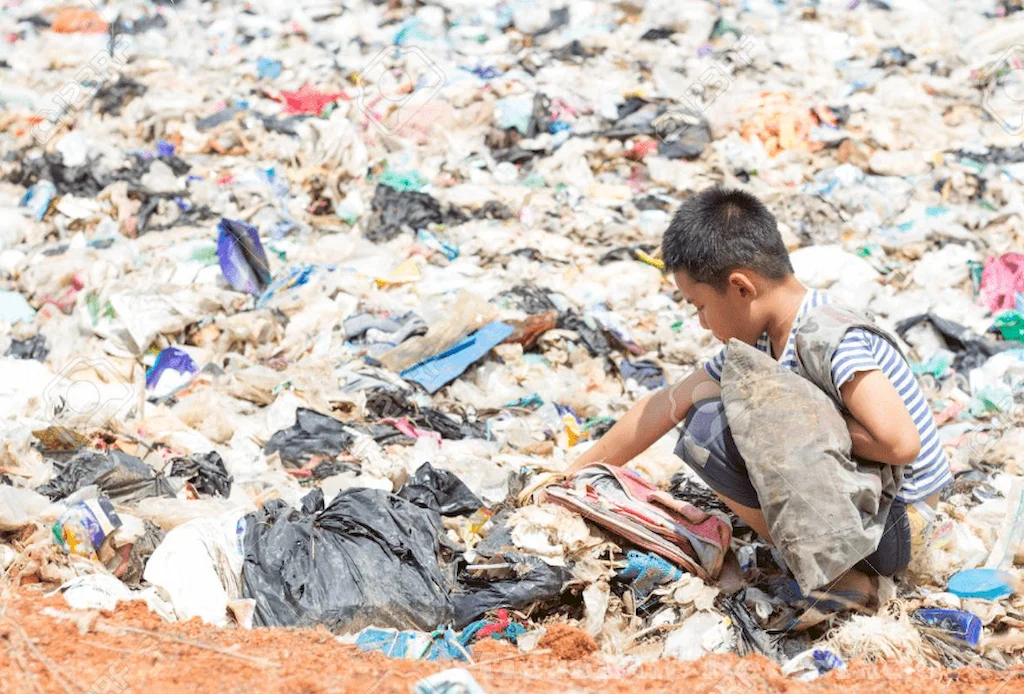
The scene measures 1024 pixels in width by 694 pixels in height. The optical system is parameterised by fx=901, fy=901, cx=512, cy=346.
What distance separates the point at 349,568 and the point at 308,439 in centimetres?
117

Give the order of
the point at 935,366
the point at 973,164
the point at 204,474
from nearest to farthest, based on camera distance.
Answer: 1. the point at 204,474
2. the point at 935,366
3. the point at 973,164

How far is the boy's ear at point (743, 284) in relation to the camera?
229 cm

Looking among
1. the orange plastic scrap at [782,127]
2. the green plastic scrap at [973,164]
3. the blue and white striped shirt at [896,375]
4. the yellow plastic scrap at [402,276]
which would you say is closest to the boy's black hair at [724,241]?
the blue and white striped shirt at [896,375]

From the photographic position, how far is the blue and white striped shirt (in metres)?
2.12

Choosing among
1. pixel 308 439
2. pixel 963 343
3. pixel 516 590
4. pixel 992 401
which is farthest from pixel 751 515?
pixel 963 343

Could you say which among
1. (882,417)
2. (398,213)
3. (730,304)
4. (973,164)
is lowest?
(973,164)

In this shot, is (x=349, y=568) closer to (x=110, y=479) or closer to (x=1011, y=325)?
(x=110, y=479)

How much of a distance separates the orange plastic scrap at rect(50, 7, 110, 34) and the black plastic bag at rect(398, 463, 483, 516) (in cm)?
986

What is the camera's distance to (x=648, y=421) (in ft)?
8.74

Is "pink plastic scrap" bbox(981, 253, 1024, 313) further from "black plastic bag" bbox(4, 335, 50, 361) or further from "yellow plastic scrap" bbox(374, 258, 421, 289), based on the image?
"black plastic bag" bbox(4, 335, 50, 361)

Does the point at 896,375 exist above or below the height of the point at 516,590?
above

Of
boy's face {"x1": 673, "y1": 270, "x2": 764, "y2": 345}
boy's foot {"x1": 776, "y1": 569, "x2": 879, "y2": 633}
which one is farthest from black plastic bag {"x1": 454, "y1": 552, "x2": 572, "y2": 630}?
boy's face {"x1": 673, "y1": 270, "x2": 764, "y2": 345}

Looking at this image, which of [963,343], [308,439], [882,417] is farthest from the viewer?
[963,343]

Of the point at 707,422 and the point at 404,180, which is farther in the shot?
the point at 404,180
